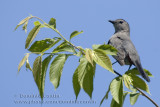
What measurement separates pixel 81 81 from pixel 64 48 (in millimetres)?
400

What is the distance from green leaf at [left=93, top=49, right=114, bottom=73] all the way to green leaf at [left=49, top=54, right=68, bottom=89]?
34 centimetres

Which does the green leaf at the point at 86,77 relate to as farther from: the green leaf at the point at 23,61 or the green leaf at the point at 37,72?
the green leaf at the point at 23,61

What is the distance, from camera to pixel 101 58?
2086 mm

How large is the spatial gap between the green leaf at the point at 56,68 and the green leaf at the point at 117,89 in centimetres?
53

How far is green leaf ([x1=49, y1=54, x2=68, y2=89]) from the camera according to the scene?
85.8 inches

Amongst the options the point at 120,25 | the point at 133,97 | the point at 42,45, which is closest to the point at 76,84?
the point at 42,45

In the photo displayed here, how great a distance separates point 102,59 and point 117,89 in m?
0.45

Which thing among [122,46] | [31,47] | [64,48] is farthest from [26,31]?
[122,46]

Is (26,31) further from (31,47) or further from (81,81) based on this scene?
(81,81)

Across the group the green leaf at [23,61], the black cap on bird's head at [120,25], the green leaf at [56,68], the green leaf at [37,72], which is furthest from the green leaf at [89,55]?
the black cap on bird's head at [120,25]

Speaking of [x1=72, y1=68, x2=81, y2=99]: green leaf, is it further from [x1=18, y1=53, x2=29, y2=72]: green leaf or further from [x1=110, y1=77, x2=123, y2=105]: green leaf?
[x1=18, y1=53, x2=29, y2=72]: green leaf

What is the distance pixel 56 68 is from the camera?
2.25 m

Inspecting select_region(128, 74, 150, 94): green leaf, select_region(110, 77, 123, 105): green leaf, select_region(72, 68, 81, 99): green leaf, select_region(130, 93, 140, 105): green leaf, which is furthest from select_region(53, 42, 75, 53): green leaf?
select_region(130, 93, 140, 105): green leaf

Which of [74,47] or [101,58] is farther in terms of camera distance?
[74,47]
